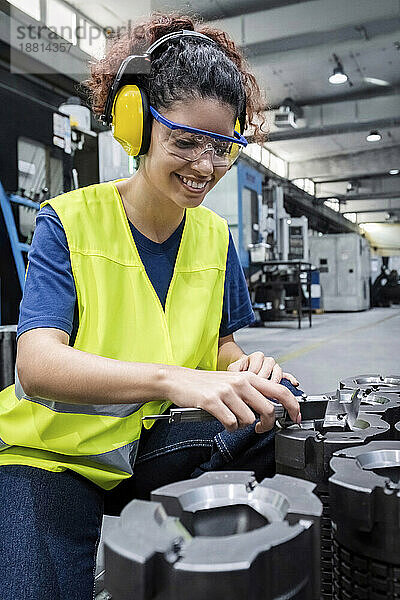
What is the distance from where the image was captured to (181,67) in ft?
2.96

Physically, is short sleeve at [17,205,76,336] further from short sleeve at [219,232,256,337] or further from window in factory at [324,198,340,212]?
window in factory at [324,198,340,212]

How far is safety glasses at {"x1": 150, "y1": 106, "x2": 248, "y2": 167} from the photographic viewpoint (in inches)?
34.8

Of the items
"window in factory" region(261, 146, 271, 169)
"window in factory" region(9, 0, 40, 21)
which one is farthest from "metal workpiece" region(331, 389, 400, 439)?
"window in factory" region(261, 146, 271, 169)

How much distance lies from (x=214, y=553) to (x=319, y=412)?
1.59 ft

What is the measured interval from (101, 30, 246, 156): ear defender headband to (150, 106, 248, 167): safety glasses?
0.9 inches

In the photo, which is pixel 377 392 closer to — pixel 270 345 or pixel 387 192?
pixel 270 345

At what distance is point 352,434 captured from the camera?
0.67m

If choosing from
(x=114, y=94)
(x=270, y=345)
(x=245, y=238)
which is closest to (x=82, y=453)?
(x=114, y=94)

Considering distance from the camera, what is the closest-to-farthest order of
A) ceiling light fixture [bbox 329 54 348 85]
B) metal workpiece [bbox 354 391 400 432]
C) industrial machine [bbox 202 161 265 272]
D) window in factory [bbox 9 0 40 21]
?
metal workpiece [bbox 354 391 400 432], window in factory [bbox 9 0 40 21], industrial machine [bbox 202 161 265 272], ceiling light fixture [bbox 329 54 348 85]

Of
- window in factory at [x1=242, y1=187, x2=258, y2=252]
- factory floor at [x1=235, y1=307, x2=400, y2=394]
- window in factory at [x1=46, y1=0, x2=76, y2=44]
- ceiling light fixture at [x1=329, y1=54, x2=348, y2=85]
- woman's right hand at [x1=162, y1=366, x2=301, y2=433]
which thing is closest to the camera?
woman's right hand at [x1=162, y1=366, x2=301, y2=433]

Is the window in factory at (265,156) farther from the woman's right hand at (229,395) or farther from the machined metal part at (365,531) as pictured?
the machined metal part at (365,531)

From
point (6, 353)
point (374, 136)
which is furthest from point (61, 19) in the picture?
point (374, 136)

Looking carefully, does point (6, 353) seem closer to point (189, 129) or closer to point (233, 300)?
point (233, 300)

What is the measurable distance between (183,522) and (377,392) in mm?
572
